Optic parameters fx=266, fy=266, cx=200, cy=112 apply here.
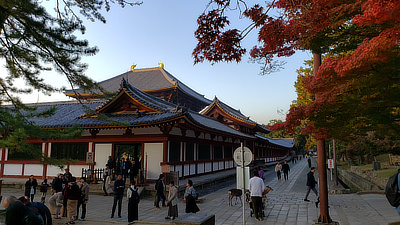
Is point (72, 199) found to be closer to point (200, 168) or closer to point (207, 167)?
point (200, 168)

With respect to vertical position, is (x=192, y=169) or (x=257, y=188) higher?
(x=257, y=188)

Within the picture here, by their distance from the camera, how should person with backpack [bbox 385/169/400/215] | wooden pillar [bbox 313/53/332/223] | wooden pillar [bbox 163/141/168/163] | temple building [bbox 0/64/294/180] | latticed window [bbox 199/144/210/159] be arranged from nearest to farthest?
1. person with backpack [bbox 385/169/400/215]
2. wooden pillar [bbox 313/53/332/223]
3. wooden pillar [bbox 163/141/168/163]
4. temple building [bbox 0/64/294/180]
5. latticed window [bbox 199/144/210/159]

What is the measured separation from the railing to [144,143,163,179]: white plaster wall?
3.02 meters

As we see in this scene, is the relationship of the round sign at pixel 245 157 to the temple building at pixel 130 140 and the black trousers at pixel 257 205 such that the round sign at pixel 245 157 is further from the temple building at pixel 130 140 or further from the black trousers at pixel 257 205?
the temple building at pixel 130 140

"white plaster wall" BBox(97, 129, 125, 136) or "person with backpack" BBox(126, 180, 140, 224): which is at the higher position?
"white plaster wall" BBox(97, 129, 125, 136)

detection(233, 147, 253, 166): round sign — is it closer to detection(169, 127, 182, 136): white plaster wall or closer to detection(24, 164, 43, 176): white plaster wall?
detection(169, 127, 182, 136): white plaster wall

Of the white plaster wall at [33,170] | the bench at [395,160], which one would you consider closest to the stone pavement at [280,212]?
the white plaster wall at [33,170]

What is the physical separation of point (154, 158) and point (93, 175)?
406 cm

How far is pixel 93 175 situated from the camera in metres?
16.5

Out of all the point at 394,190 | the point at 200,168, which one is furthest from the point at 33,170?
the point at 394,190

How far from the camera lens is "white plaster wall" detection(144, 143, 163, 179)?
1596 cm

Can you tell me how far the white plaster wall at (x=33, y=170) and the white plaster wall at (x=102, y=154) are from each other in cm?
422

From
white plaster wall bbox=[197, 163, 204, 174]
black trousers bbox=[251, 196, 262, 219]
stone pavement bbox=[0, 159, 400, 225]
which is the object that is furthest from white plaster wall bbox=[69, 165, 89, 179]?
black trousers bbox=[251, 196, 262, 219]

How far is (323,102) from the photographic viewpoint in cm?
634
